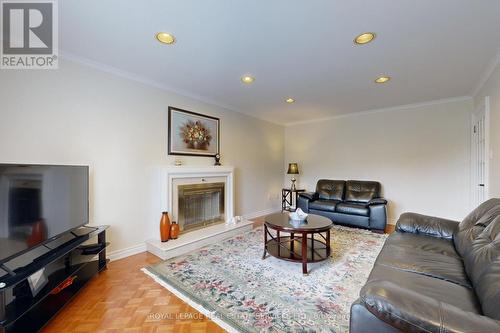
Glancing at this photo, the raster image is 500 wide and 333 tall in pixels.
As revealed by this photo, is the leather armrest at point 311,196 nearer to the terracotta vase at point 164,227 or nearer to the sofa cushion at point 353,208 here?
the sofa cushion at point 353,208

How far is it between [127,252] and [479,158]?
540 cm

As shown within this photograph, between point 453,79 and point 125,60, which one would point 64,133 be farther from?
point 453,79

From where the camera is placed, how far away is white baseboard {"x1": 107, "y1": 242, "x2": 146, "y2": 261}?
2.67m

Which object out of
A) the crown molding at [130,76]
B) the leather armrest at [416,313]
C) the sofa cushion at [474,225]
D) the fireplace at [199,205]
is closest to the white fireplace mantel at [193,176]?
the fireplace at [199,205]

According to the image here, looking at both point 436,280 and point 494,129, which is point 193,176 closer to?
point 436,280

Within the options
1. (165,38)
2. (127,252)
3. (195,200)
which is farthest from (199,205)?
(165,38)

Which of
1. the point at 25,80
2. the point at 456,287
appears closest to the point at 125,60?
the point at 25,80

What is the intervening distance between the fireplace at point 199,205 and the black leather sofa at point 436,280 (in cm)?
262

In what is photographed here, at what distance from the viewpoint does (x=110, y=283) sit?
2158mm

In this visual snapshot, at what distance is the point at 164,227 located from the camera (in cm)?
290

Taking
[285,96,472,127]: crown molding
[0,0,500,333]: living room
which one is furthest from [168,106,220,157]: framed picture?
[285,96,472,127]: crown molding

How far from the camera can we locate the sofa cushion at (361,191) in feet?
13.8

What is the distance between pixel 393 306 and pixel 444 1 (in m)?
2.08

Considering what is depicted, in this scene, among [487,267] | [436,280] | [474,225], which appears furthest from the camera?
[474,225]
